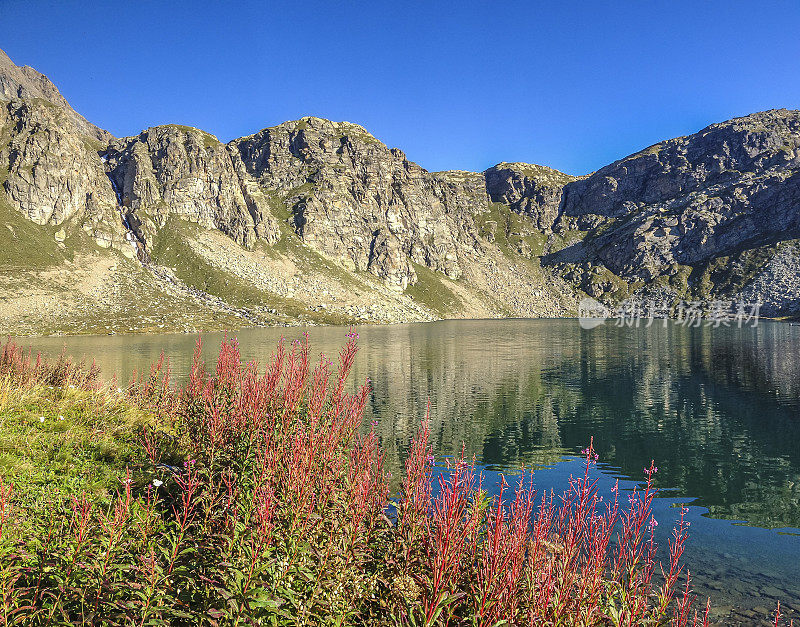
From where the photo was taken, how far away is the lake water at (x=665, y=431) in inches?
505

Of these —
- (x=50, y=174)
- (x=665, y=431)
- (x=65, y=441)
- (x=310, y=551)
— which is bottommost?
(x=665, y=431)

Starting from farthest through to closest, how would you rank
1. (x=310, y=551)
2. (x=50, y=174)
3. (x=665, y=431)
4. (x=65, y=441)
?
1. (x=50, y=174)
2. (x=665, y=431)
3. (x=65, y=441)
4. (x=310, y=551)

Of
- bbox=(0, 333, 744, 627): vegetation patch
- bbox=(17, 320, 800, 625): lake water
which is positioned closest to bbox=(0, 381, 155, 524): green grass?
bbox=(0, 333, 744, 627): vegetation patch

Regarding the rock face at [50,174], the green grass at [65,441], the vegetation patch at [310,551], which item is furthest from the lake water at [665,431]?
the rock face at [50,174]

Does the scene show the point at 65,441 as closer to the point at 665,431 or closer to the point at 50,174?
the point at 665,431

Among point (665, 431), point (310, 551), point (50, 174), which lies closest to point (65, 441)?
point (310, 551)

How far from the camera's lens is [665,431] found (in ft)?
86.6

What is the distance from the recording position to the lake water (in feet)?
42.1

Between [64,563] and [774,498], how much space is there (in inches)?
844

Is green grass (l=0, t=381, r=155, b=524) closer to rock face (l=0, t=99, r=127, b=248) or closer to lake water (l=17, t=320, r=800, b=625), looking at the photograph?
lake water (l=17, t=320, r=800, b=625)

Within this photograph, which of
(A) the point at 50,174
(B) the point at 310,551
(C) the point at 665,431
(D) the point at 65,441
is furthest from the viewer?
(A) the point at 50,174

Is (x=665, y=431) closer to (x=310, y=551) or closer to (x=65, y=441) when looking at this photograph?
(x=310, y=551)

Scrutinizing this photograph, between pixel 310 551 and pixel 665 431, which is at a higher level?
pixel 310 551

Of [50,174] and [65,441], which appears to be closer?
[65,441]
